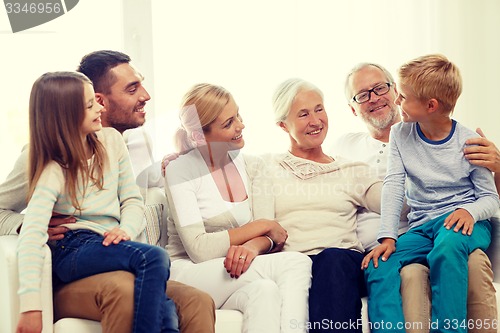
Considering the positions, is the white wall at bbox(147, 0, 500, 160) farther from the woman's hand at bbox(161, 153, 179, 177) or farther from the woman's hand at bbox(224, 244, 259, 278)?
the woman's hand at bbox(224, 244, 259, 278)

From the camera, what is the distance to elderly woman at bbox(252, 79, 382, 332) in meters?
2.46

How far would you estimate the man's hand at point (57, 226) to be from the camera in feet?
6.75

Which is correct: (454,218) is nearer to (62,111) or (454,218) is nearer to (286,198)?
(286,198)

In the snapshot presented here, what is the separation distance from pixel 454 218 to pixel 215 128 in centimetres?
84

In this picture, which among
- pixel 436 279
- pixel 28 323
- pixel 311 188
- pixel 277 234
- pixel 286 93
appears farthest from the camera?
pixel 286 93

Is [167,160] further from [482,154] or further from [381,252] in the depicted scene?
[482,154]

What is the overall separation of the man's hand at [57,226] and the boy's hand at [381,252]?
90 cm

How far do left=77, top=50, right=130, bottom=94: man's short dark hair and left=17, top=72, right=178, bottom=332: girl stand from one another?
0.42 m

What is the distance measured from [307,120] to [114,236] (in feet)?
2.84

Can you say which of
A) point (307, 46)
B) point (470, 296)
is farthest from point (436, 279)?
point (307, 46)

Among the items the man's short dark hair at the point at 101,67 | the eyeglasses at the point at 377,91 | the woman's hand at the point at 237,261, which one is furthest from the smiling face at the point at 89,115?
the eyeglasses at the point at 377,91

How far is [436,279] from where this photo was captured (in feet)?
7.09

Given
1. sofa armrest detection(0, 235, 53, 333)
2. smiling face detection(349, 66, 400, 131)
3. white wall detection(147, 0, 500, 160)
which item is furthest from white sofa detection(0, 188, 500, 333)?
white wall detection(147, 0, 500, 160)

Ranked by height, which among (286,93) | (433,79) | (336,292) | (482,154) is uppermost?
(433,79)
